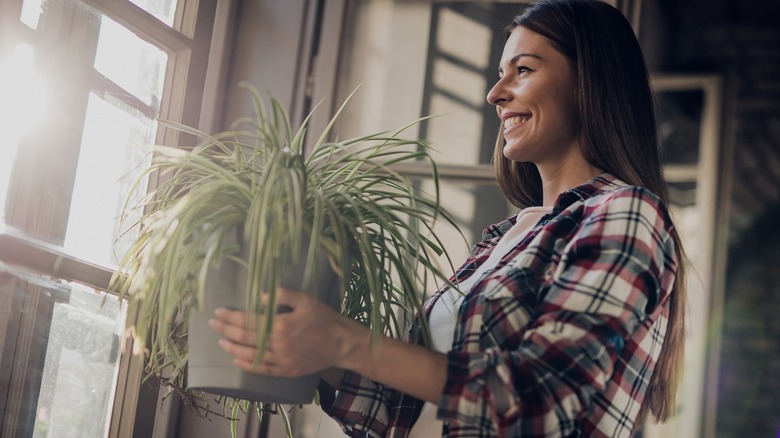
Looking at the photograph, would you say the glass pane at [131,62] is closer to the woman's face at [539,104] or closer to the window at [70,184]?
the window at [70,184]

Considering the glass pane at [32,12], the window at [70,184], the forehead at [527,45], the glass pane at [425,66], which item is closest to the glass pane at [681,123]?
the glass pane at [425,66]

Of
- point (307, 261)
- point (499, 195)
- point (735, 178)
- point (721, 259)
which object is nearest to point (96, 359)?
point (307, 261)

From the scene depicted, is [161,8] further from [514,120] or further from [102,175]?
[514,120]

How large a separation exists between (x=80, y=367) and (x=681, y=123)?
381 centimetres

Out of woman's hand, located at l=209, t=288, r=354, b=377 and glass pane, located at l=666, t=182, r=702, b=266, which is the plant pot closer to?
woman's hand, located at l=209, t=288, r=354, b=377

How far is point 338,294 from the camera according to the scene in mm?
1249

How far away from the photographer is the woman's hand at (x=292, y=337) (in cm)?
111

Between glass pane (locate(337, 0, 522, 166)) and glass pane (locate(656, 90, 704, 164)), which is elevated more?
glass pane (locate(656, 90, 704, 164))

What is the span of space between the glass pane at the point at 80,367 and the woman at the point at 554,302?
1.69 ft

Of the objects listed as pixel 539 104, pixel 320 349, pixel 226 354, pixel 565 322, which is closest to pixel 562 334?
pixel 565 322

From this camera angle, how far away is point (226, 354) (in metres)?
1.17

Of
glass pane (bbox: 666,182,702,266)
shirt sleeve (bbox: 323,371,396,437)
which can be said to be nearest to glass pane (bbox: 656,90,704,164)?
glass pane (bbox: 666,182,702,266)

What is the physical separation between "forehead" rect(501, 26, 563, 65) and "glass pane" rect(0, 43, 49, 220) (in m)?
0.79

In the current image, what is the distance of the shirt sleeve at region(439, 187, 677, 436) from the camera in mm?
1149
